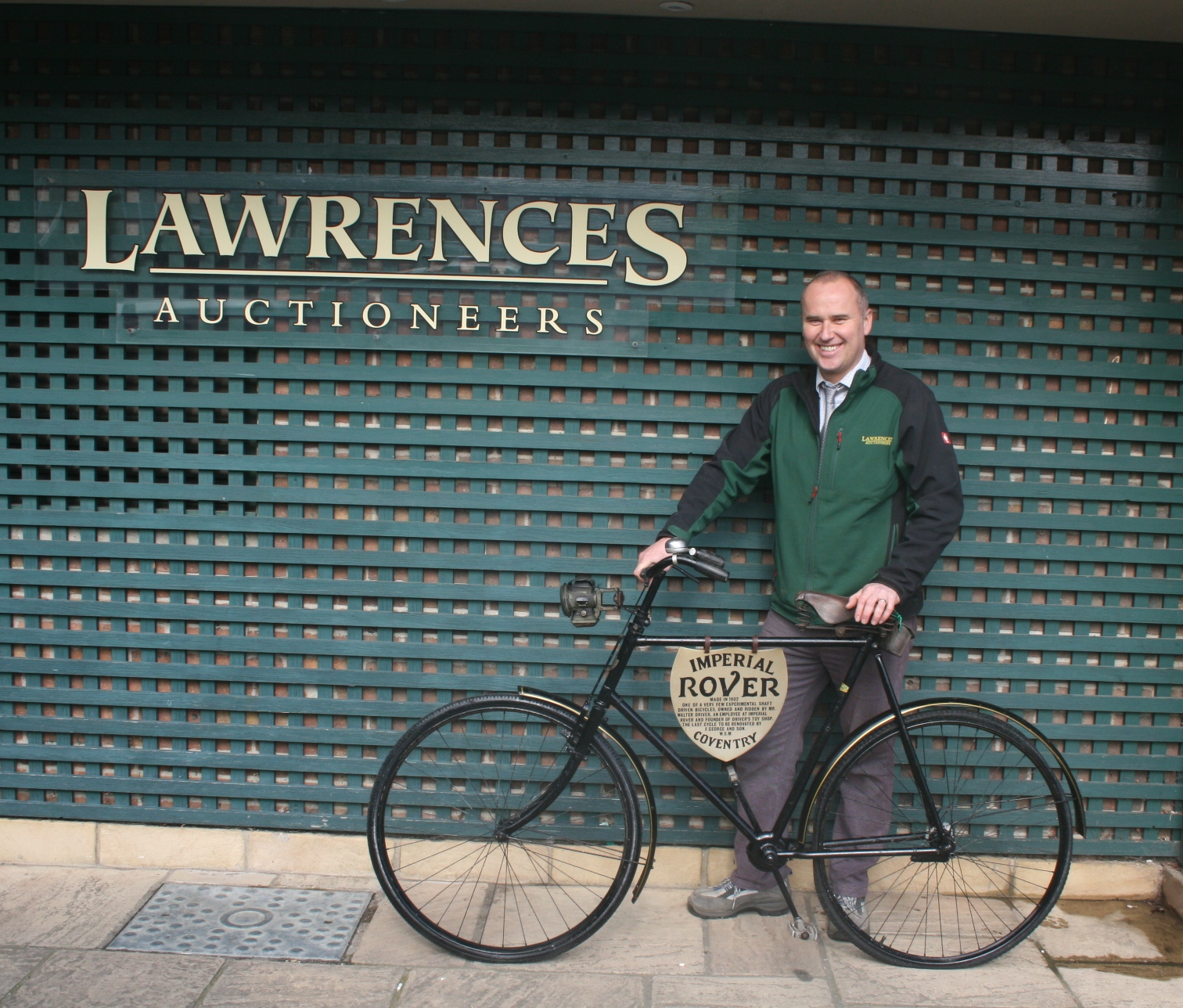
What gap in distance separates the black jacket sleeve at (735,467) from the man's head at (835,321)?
0.81 ft

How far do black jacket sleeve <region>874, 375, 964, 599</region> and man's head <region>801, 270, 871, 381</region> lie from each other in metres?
0.26

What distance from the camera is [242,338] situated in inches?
159

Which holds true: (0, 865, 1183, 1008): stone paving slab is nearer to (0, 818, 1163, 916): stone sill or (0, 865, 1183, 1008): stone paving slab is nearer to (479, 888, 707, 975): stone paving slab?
(479, 888, 707, 975): stone paving slab

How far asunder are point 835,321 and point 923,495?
68 centimetres

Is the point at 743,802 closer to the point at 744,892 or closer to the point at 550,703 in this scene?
the point at 744,892

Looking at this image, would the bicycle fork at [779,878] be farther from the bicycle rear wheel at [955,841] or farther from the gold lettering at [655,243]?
the gold lettering at [655,243]

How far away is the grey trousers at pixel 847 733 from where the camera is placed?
12.3ft

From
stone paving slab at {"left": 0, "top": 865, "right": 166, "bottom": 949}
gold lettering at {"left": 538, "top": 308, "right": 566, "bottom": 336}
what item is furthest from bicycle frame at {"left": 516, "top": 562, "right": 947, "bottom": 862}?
stone paving slab at {"left": 0, "top": 865, "right": 166, "bottom": 949}

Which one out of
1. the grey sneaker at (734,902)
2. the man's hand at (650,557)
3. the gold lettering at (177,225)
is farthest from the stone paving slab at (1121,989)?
the gold lettering at (177,225)

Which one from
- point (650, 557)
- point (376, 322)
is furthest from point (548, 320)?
point (650, 557)

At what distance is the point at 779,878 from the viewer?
3.58 metres

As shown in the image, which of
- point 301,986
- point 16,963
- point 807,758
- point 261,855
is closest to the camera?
point 301,986

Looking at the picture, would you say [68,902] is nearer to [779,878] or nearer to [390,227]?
[779,878]

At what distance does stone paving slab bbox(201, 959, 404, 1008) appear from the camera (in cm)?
332
